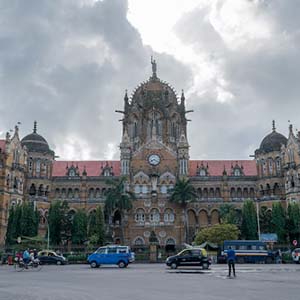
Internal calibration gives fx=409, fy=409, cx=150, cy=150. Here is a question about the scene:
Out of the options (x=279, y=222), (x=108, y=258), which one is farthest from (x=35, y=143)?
(x=279, y=222)

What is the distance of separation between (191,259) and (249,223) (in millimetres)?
29994

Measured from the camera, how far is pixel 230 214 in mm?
67125

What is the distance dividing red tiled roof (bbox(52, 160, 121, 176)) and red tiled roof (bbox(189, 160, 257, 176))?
15106 millimetres

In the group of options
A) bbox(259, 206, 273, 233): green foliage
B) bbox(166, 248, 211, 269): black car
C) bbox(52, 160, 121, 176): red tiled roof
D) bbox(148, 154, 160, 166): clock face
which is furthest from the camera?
bbox(52, 160, 121, 176): red tiled roof

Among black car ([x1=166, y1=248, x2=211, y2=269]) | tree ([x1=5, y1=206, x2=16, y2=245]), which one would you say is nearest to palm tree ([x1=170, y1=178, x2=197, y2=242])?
tree ([x1=5, y1=206, x2=16, y2=245])

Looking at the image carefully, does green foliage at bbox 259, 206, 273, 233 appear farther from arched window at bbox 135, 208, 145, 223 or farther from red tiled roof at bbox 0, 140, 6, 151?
red tiled roof at bbox 0, 140, 6, 151

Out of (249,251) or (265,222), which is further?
(265,222)

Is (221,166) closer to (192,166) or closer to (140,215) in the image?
(192,166)

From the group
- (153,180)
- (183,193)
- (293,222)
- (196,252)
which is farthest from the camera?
(153,180)

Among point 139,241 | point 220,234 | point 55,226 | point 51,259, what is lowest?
point 51,259

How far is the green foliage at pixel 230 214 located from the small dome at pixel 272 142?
12324mm

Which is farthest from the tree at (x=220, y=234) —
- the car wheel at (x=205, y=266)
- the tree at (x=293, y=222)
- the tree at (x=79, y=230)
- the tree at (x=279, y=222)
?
the car wheel at (x=205, y=266)

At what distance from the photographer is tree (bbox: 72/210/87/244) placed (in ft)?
208

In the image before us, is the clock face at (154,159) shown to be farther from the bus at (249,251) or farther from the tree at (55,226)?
the bus at (249,251)
